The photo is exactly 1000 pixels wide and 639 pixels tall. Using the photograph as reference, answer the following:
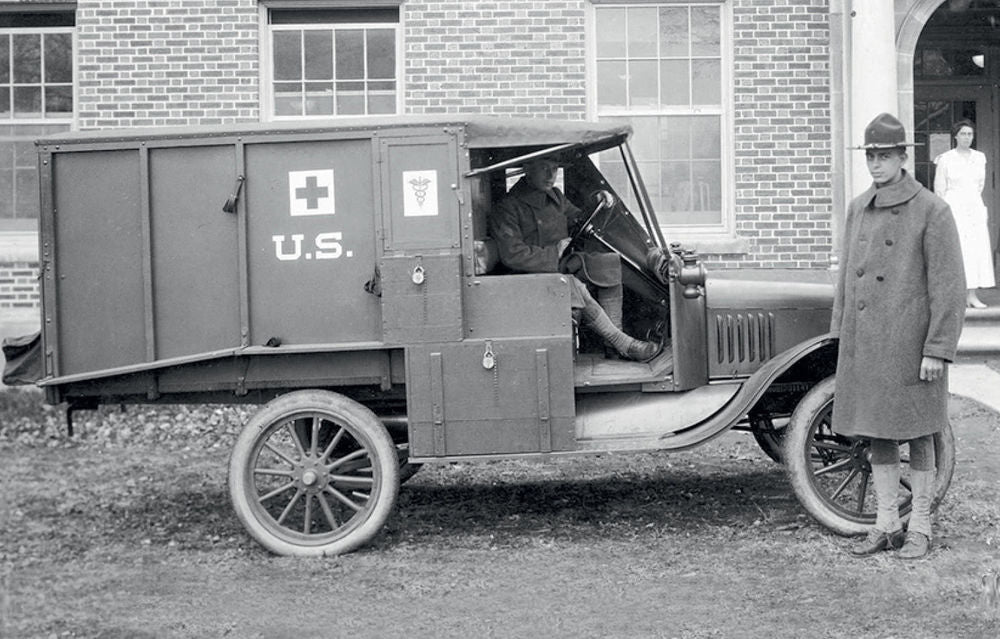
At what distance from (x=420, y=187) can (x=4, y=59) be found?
22.9 ft

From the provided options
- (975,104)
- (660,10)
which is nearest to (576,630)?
(660,10)

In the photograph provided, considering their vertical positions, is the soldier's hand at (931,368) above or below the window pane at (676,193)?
→ below

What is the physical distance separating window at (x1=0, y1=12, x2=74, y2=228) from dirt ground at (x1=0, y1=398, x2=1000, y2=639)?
12.8 ft

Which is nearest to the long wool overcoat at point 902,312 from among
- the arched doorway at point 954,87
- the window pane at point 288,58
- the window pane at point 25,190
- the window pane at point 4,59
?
the window pane at point 288,58

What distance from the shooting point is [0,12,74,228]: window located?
1191 cm

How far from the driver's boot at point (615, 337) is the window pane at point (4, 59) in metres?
7.22

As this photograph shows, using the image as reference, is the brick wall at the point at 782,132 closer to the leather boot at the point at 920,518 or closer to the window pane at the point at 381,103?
the window pane at the point at 381,103

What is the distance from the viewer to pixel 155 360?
6.42m

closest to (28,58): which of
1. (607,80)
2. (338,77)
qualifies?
(338,77)

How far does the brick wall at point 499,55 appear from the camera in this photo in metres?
11.7

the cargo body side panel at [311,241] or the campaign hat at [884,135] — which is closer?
the campaign hat at [884,135]

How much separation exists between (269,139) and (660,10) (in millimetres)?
6224

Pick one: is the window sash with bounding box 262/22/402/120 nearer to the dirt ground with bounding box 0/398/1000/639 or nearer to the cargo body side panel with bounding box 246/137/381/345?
the dirt ground with bounding box 0/398/1000/639

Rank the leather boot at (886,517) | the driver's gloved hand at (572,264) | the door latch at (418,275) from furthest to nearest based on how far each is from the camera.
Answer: the driver's gloved hand at (572,264) < the door latch at (418,275) < the leather boot at (886,517)
